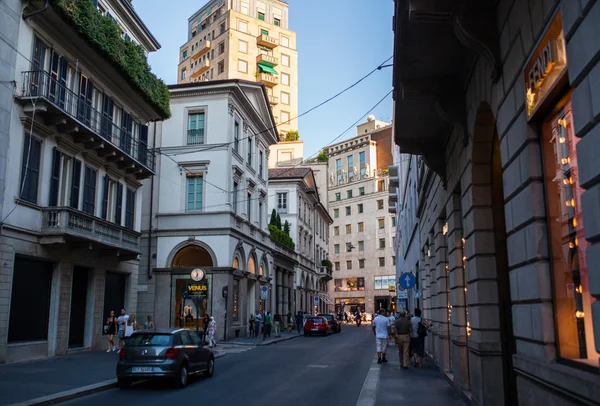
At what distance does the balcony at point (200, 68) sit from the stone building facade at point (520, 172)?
267 feet

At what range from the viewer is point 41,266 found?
2105cm

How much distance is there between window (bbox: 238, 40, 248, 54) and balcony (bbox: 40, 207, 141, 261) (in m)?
66.0

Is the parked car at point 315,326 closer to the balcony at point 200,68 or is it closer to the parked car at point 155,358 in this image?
the parked car at point 155,358

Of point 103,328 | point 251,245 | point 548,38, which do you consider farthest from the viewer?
point 251,245

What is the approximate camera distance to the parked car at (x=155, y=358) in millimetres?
14000

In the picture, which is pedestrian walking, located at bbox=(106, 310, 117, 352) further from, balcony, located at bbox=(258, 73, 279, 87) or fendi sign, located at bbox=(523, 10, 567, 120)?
balcony, located at bbox=(258, 73, 279, 87)

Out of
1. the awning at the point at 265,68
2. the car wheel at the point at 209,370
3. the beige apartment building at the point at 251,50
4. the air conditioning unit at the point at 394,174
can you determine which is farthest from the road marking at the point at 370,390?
the awning at the point at 265,68

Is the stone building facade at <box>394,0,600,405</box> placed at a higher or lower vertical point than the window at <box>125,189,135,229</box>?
lower

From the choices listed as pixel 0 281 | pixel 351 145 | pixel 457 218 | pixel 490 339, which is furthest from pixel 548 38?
pixel 351 145

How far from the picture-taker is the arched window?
119 feet

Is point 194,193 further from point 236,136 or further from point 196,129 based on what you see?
point 236,136

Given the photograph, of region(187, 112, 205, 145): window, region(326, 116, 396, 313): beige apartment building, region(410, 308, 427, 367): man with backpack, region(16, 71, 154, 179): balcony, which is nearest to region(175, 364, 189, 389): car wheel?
region(410, 308, 427, 367): man with backpack

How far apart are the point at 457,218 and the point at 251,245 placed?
93.3 feet

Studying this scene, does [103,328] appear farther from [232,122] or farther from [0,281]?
[232,122]
